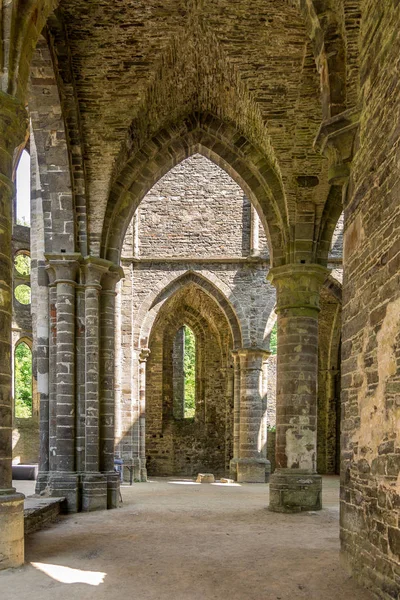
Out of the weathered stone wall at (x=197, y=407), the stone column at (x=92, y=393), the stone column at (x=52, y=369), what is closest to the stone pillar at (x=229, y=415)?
the weathered stone wall at (x=197, y=407)

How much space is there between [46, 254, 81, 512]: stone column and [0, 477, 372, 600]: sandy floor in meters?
0.63

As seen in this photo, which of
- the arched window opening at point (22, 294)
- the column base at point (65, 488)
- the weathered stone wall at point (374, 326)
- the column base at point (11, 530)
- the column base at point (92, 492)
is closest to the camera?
the weathered stone wall at point (374, 326)

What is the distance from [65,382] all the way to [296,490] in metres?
4.06

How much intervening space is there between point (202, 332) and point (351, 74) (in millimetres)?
16085

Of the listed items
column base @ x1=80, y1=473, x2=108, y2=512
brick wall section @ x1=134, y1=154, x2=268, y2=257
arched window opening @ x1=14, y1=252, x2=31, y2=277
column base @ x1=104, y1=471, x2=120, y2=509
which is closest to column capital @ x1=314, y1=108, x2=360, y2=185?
column base @ x1=80, y1=473, x2=108, y2=512

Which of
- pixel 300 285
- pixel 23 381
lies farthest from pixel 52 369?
pixel 23 381

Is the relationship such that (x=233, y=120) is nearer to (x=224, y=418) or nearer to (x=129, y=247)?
(x=129, y=247)

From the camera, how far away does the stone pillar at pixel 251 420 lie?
1716cm

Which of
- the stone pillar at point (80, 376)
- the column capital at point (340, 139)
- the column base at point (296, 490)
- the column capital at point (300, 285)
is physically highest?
the column capital at point (340, 139)

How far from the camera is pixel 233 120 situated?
1099 cm

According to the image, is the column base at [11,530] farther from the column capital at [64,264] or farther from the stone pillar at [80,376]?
the column capital at [64,264]

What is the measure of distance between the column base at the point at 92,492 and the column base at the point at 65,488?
135 millimetres

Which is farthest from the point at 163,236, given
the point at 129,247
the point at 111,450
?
the point at 111,450

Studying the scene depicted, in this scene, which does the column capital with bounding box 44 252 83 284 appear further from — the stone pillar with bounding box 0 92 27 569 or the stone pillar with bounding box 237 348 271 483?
the stone pillar with bounding box 237 348 271 483
